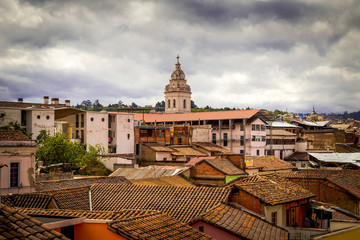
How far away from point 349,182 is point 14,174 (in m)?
19.9

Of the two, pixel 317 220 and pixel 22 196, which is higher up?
pixel 22 196

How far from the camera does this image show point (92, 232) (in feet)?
36.4

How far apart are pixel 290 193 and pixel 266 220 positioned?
366 cm

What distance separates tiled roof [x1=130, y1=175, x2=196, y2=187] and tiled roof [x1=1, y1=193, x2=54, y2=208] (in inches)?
355

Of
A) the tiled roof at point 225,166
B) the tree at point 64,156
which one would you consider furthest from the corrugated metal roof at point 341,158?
the tree at point 64,156

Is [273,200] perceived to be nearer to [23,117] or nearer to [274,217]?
[274,217]

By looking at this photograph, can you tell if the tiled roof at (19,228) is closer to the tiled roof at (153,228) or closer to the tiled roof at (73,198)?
the tiled roof at (153,228)

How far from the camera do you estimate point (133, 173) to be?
32625 millimetres

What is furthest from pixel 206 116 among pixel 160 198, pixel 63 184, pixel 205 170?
pixel 160 198

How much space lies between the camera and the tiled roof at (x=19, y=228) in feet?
23.5

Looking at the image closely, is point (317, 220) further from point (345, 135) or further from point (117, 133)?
point (345, 135)

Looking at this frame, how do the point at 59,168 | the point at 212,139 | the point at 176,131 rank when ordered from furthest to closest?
the point at 212,139 → the point at 176,131 → the point at 59,168

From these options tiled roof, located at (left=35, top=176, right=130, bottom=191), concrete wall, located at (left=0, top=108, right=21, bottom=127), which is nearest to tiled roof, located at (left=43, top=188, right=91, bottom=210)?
tiled roof, located at (left=35, top=176, right=130, bottom=191)

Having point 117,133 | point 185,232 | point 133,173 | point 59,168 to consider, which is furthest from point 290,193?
point 117,133
